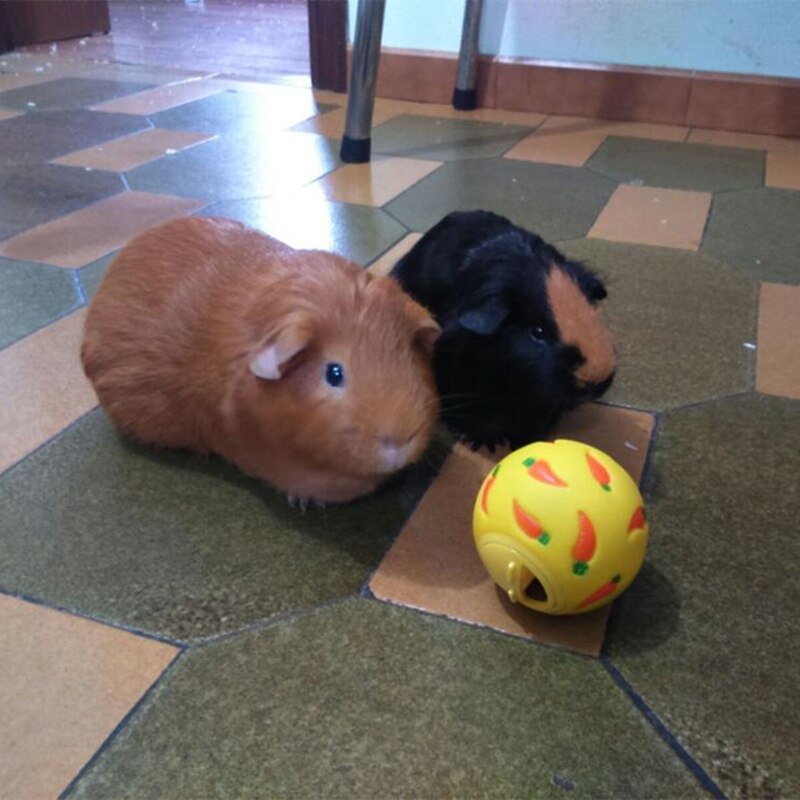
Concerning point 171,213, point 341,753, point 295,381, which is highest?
point 295,381

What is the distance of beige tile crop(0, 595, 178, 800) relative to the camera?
2.33 feet

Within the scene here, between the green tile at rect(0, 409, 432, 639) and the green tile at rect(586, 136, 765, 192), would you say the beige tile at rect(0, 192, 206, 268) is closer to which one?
the green tile at rect(0, 409, 432, 639)

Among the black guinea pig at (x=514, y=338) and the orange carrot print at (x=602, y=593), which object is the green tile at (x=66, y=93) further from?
the orange carrot print at (x=602, y=593)

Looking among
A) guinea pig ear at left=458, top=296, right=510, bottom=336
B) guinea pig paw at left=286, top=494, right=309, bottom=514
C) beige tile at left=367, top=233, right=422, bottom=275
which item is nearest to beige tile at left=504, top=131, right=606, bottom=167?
beige tile at left=367, top=233, right=422, bottom=275

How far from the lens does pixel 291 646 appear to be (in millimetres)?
825

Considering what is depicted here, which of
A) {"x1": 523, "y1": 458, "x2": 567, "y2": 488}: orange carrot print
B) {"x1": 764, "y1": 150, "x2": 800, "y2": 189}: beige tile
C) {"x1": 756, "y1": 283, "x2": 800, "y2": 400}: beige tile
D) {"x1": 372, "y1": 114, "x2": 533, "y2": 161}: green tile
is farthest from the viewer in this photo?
{"x1": 372, "y1": 114, "x2": 533, "y2": 161}: green tile

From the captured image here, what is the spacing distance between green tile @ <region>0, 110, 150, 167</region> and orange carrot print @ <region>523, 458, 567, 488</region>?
6.78 ft

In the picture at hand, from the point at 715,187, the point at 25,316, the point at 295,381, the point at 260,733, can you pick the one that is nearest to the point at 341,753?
the point at 260,733

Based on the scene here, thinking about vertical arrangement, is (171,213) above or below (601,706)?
below

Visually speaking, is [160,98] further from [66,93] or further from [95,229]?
[95,229]

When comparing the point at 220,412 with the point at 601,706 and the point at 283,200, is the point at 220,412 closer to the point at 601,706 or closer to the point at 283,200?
the point at 601,706

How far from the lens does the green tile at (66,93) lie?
2.91m

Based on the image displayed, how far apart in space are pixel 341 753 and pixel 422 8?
2774 mm

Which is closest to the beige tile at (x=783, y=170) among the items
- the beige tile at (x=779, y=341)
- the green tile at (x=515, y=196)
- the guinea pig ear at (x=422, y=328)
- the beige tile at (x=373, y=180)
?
the green tile at (x=515, y=196)
